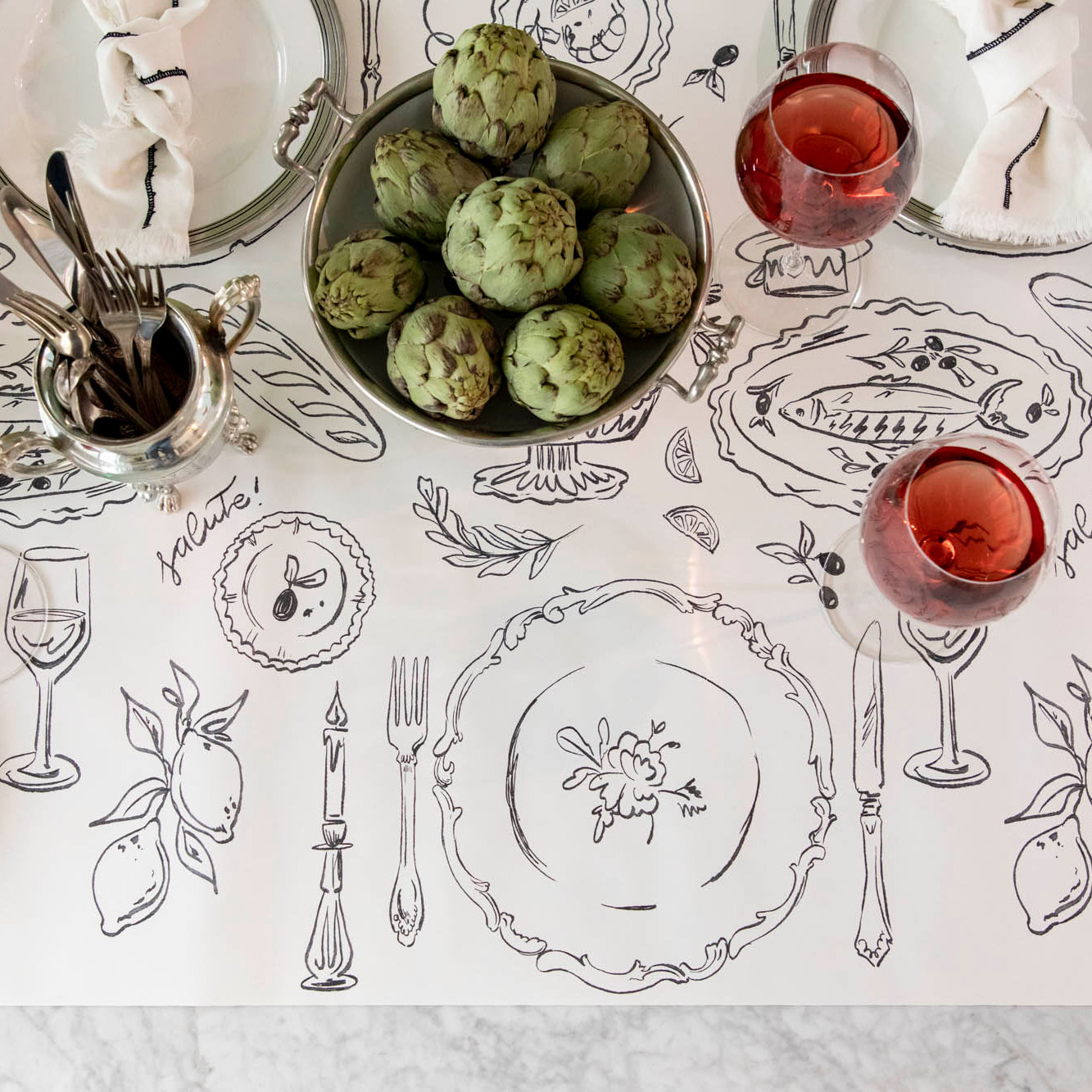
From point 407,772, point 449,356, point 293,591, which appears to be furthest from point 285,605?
point 449,356

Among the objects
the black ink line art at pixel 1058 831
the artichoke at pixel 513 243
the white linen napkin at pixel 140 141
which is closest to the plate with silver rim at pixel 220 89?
the white linen napkin at pixel 140 141

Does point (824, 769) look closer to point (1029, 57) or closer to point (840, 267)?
point (840, 267)

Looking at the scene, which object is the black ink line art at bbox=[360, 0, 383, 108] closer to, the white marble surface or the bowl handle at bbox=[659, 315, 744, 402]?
the bowl handle at bbox=[659, 315, 744, 402]

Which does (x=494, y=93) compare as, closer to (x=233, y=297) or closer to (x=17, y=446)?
(x=233, y=297)

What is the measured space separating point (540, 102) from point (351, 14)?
0.99 ft

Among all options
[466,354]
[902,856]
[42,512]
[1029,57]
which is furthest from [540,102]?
[902,856]

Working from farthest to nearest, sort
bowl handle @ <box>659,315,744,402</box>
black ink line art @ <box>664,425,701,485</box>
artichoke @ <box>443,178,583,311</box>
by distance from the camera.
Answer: black ink line art @ <box>664,425,701,485</box>, bowl handle @ <box>659,315,744,402</box>, artichoke @ <box>443,178,583,311</box>

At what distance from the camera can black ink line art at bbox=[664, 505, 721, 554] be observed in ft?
2.51

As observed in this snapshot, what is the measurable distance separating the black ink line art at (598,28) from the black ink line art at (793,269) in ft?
0.59

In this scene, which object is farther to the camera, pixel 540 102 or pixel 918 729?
pixel 918 729

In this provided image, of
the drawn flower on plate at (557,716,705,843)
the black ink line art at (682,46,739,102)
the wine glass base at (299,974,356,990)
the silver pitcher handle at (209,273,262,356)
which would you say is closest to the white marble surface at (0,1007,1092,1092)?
the wine glass base at (299,974,356,990)

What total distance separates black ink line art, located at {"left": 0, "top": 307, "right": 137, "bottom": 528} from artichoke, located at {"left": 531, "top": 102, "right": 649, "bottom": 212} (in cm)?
45

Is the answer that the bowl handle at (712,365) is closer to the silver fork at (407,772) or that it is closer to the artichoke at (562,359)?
the artichoke at (562,359)

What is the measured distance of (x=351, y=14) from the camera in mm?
795
